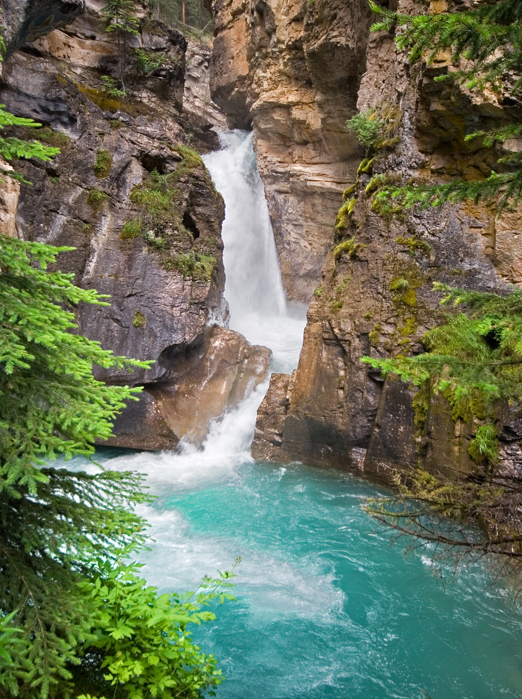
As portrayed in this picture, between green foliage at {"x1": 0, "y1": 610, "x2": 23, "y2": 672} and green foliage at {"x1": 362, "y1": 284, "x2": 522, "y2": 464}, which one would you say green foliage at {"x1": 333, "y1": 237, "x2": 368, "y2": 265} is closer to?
green foliage at {"x1": 362, "y1": 284, "x2": 522, "y2": 464}

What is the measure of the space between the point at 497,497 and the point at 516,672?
2596 millimetres

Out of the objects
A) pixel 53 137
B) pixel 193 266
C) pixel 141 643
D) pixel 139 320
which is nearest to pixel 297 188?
pixel 193 266

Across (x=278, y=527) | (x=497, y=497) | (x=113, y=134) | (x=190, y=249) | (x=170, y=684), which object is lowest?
(x=278, y=527)

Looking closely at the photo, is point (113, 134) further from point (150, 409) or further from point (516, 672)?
point (516, 672)

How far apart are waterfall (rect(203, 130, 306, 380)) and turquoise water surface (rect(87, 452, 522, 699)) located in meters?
9.48

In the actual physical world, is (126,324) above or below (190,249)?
below

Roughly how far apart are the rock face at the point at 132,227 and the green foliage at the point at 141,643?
29.1 ft

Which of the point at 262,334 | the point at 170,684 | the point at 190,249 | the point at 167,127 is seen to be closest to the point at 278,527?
the point at 170,684

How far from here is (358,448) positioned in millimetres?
9680

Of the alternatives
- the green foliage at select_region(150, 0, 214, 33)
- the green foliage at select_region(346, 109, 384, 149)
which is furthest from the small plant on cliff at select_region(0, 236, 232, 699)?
the green foliage at select_region(150, 0, 214, 33)

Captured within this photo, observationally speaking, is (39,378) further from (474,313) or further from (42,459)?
(474,313)

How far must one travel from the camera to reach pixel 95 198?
12.3 meters

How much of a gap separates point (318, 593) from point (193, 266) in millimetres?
8887

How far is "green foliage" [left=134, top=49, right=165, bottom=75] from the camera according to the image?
574 inches
